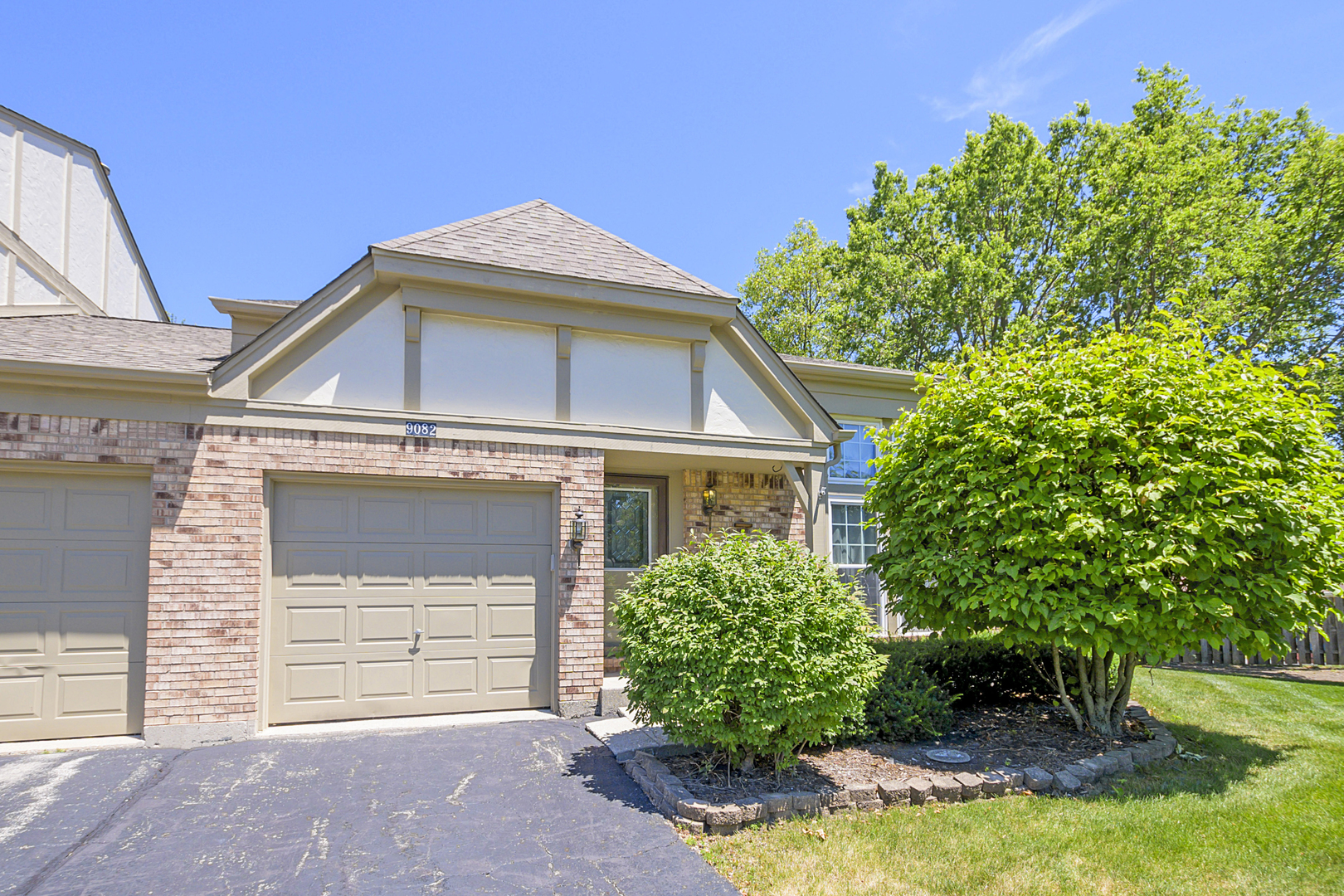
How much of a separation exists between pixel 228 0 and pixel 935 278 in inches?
705

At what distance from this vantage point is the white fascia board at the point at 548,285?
7.30 m

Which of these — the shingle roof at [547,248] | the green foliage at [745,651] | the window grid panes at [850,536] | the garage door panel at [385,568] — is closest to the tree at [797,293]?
the window grid panes at [850,536]

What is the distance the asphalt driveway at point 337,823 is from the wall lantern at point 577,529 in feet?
7.08

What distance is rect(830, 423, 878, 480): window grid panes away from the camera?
12664mm

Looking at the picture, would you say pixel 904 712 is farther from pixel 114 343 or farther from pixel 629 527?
pixel 114 343

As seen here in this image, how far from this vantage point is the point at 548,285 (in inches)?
309

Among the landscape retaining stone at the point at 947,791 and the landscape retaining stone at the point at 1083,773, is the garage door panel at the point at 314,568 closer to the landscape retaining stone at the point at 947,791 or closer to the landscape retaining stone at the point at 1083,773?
the landscape retaining stone at the point at 947,791

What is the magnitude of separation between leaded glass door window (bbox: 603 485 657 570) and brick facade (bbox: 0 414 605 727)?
10.7 ft

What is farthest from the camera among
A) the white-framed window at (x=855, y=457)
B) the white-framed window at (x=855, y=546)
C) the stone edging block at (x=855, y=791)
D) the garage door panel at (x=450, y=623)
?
the white-framed window at (x=855, y=457)

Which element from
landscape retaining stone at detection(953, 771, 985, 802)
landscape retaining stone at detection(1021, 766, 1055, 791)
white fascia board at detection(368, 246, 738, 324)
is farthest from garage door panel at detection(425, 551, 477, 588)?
landscape retaining stone at detection(1021, 766, 1055, 791)

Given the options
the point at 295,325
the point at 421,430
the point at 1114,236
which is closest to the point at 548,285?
the point at 421,430

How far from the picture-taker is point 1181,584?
638 cm

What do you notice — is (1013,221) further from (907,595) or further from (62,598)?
(62,598)

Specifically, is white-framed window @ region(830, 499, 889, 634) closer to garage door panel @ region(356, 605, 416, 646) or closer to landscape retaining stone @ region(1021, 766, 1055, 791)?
landscape retaining stone @ region(1021, 766, 1055, 791)
